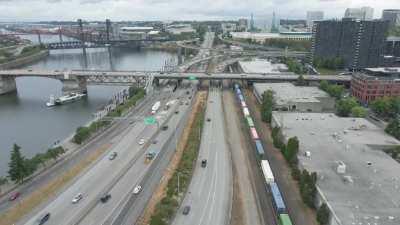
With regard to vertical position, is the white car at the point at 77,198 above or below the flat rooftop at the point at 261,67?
below

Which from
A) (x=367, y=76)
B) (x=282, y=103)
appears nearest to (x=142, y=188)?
(x=282, y=103)

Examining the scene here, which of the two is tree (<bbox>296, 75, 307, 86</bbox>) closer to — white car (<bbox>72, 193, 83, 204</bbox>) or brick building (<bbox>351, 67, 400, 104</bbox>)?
brick building (<bbox>351, 67, 400, 104</bbox>)

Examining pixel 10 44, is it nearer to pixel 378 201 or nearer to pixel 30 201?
pixel 30 201

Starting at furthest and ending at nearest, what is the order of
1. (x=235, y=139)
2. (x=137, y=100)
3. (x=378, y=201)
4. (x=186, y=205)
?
(x=137, y=100), (x=235, y=139), (x=186, y=205), (x=378, y=201)

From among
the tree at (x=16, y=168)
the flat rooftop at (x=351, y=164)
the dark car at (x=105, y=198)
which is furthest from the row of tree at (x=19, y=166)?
the flat rooftop at (x=351, y=164)

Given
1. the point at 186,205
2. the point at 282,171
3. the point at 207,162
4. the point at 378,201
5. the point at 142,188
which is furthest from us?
the point at 207,162

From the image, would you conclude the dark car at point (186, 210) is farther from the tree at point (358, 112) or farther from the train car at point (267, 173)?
the tree at point (358, 112)

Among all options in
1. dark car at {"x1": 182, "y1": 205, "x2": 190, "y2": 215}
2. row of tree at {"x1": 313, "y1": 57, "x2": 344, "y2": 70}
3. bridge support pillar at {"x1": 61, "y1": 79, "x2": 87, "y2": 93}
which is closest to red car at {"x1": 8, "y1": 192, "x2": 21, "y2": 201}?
dark car at {"x1": 182, "y1": 205, "x2": 190, "y2": 215}

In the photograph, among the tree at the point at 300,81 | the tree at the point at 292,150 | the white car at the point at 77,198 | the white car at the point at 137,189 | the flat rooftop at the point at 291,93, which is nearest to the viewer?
the white car at the point at 77,198
